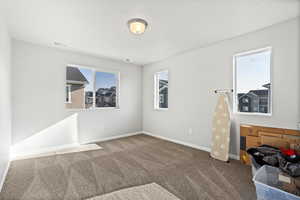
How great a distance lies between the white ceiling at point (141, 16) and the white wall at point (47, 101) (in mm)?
416

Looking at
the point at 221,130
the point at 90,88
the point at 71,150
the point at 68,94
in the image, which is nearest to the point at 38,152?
the point at 71,150

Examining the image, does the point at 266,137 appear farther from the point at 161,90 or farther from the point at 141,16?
the point at 161,90

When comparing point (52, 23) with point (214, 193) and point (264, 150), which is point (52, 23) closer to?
point (214, 193)

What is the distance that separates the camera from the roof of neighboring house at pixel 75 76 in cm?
411

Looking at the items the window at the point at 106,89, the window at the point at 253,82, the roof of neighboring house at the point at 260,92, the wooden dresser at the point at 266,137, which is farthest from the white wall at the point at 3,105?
the roof of neighboring house at the point at 260,92

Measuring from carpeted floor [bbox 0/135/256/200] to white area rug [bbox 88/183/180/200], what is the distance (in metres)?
0.10

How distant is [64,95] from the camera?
3883 millimetres

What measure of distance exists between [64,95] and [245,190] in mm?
4193

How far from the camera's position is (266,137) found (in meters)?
2.59

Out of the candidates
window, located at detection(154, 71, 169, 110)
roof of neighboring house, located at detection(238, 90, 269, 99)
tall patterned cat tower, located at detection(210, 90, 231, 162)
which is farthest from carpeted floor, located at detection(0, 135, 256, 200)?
window, located at detection(154, 71, 169, 110)

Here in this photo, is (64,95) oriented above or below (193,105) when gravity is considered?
above

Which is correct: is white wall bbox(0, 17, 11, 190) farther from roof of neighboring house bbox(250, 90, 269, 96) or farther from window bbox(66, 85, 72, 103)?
roof of neighboring house bbox(250, 90, 269, 96)

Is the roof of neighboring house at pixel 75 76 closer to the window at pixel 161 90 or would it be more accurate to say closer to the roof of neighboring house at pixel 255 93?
the window at pixel 161 90

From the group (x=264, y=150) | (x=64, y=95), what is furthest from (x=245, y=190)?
(x=64, y=95)
